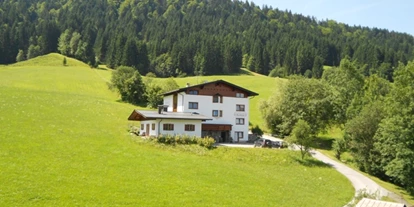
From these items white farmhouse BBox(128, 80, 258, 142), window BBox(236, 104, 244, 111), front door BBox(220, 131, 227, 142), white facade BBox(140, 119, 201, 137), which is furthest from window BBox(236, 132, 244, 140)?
white facade BBox(140, 119, 201, 137)

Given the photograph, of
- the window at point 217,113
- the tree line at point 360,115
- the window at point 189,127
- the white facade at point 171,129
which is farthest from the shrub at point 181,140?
the window at point 217,113

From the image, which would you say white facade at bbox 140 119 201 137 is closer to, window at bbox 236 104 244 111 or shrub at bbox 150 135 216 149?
Answer: shrub at bbox 150 135 216 149

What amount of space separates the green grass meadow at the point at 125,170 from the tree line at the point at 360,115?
5.81 metres

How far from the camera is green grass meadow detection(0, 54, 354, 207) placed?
70.1 feet

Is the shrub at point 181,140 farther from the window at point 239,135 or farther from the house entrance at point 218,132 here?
the window at point 239,135

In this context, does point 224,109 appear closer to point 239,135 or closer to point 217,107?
point 217,107

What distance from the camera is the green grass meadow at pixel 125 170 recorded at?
21.4 metres

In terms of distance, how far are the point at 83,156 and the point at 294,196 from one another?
1647 cm

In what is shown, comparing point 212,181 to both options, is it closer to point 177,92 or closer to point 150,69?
point 177,92

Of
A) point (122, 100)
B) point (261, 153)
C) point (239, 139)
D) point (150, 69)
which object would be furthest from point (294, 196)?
point (150, 69)

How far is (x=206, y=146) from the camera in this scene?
40.9 m

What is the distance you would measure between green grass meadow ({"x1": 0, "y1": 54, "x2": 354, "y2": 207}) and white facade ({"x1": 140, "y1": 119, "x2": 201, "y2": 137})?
2699 millimetres

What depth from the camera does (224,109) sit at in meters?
54.6

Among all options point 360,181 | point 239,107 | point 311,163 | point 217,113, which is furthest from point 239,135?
point 360,181
